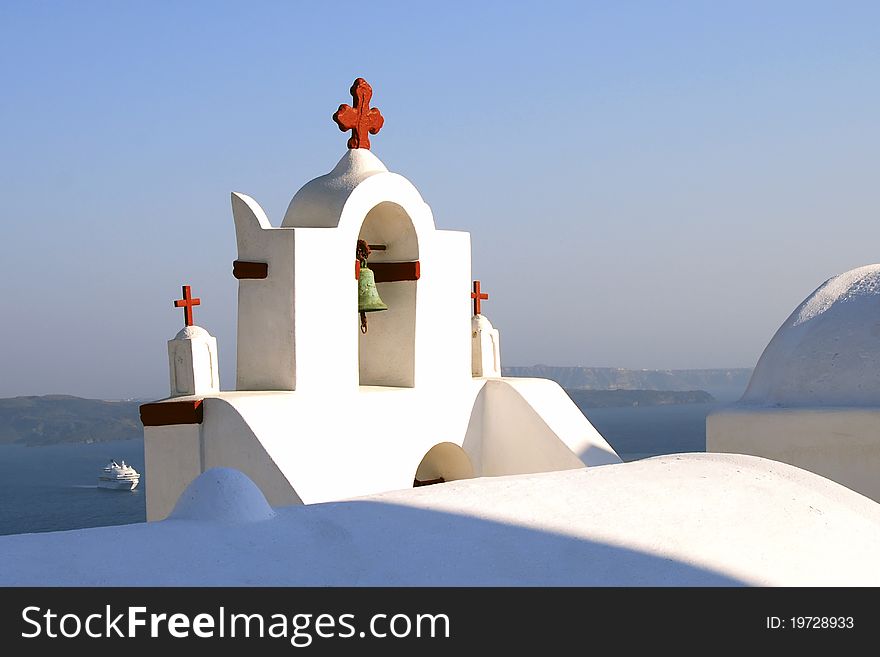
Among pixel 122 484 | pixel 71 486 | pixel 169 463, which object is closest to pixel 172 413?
pixel 169 463

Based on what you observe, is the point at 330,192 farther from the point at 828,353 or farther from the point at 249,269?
the point at 828,353

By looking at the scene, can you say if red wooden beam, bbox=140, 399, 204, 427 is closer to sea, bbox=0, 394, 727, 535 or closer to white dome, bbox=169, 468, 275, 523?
white dome, bbox=169, 468, 275, 523

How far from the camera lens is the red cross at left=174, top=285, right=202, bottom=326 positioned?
829 cm

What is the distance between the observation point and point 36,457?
99312 mm

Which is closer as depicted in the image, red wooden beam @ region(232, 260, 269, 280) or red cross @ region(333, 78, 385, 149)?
red wooden beam @ region(232, 260, 269, 280)

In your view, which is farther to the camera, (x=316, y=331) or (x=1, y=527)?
(x=1, y=527)

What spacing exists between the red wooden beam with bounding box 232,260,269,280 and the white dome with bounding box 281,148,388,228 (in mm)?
581

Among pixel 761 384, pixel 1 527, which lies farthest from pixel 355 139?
pixel 1 527

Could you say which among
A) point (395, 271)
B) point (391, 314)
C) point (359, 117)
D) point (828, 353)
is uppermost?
point (359, 117)

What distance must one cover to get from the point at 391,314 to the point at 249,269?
148 cm

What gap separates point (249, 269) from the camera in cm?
798
